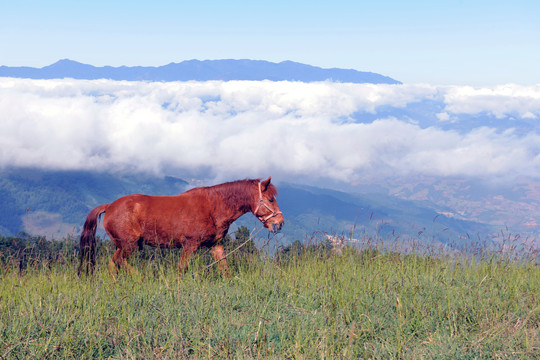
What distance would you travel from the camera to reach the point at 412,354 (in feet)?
16.3

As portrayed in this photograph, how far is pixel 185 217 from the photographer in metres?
9.84

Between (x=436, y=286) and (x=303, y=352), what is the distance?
3.11 m

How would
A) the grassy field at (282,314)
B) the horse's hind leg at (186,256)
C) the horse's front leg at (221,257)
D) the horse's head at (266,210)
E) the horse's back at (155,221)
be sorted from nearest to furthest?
the grassy field at (282,314), the horse's front leg at (221,257), the horse's hind leg at (186,256), the horse's back at (155,221), the horse's head at (266,210)

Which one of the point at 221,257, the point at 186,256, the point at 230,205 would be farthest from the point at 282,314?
the point at 230,205

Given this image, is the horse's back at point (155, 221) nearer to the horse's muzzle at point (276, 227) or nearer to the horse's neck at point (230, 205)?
the horse's neck at point (230, 205)

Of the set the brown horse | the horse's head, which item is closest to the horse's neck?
the brown horse

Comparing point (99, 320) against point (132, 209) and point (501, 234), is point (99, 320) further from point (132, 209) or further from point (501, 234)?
point (501, 234)

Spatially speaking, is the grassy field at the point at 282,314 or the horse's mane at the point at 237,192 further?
the horse's mane at the point at 237,192

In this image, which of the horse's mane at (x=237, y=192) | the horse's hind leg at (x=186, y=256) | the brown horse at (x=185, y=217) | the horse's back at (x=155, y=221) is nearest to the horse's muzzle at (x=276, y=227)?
the brown horse at (x=185, y=217)

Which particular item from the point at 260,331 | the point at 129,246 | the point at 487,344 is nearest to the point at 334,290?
the point at 260,331

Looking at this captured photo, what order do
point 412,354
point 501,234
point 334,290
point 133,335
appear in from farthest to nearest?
point 501,234
point 334,290
point 133,335
point 412,354

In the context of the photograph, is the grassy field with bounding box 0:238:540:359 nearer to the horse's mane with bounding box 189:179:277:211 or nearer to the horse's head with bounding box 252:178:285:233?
the horse's head with bounding box 252:178:285:233

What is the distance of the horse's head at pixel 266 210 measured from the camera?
10.1m

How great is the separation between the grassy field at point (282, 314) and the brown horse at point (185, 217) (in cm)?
130
